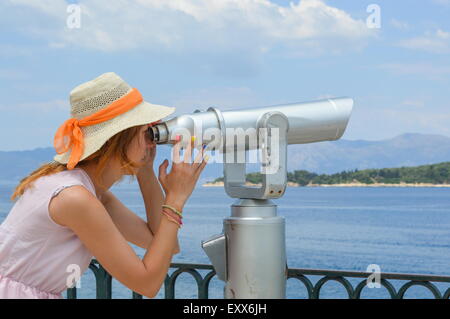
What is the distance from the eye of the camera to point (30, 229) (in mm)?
1872

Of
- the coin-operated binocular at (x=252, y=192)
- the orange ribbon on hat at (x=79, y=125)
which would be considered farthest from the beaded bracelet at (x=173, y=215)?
the orange ribbon on hat at (x=79, y=125)

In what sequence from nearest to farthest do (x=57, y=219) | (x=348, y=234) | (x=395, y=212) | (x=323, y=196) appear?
(x=57, y=219), (x=348, y=234), (x=395, y=212), (x=323, y=196)

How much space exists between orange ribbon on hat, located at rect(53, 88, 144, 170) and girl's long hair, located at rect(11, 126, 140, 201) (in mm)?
55

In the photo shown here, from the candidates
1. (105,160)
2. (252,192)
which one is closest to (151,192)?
(105,160)

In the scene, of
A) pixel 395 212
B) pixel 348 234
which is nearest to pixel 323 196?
pixel 395 212

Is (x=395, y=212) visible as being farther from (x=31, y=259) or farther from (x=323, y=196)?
(x=31, y=259)

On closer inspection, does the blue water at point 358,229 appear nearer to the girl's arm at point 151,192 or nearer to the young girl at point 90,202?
the girl's arm at point 151,192

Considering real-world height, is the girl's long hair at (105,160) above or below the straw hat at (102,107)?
below

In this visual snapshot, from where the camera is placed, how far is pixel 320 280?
2.38m

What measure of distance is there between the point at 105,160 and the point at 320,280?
928mm

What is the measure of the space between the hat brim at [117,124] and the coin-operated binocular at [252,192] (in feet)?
0.13

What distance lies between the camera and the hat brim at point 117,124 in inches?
73.6
